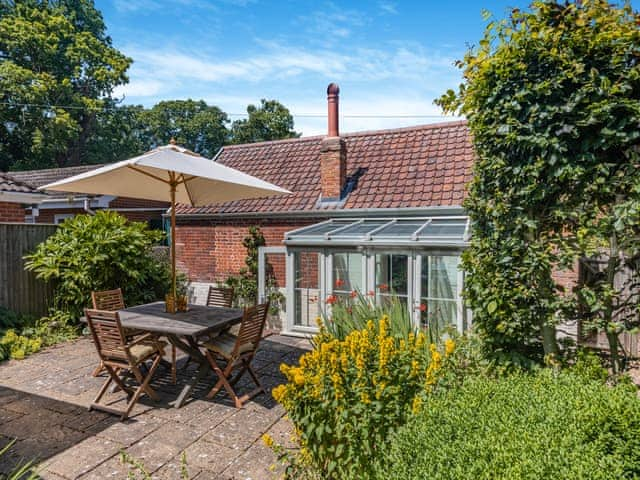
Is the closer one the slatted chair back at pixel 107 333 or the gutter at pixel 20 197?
the slatted chair back at pixel 107 333

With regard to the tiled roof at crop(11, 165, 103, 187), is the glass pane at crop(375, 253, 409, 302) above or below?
below

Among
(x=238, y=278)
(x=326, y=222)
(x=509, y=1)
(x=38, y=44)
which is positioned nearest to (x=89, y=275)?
(x=238, y=278)

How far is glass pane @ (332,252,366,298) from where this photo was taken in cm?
809

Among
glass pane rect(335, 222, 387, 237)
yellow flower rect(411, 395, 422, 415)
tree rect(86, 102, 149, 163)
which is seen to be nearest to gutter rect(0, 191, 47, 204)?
glass pane rect(335, 222, 387, 237)

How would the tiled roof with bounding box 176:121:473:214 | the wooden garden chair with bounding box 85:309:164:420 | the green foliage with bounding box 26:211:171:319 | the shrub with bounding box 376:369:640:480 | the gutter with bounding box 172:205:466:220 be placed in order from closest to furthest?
the shrub with bounding box 376:369:640:480
the wooden garden chair with bounding box 85:309:164:420
the green foliage with bounding box 26:211:171:319
the gutter with bounding box 172:205:466:220
the tiled roof with bounding box 176:121:473:214

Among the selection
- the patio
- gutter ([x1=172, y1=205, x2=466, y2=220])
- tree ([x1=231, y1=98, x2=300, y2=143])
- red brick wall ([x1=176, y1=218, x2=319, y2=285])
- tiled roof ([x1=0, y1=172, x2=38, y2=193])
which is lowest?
the patio

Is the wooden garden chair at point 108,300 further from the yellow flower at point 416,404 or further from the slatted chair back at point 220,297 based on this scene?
the yellow flower at point 416,404

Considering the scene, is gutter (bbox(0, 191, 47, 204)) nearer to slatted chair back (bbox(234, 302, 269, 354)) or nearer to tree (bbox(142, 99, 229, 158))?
slatted chair back (bbox(234, 302, 269, 354))

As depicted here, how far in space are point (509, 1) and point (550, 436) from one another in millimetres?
3369

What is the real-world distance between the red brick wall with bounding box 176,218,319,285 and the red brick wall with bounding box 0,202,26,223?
3612mm

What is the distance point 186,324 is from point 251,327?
0.83m

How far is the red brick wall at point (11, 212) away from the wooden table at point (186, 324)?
565 cm

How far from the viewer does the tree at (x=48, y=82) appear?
85.1 feet

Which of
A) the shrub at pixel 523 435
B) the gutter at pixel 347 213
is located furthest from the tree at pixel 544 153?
the gutter at pixel 347 213
